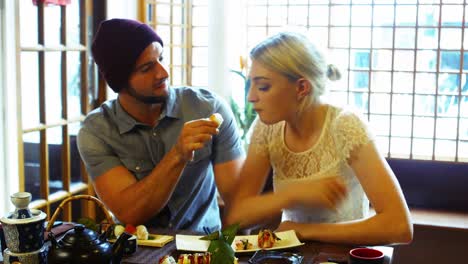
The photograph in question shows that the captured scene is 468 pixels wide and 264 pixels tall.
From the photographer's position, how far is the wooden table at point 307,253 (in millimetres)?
1634

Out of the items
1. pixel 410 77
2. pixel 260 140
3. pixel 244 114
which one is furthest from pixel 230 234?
pixel 410 77

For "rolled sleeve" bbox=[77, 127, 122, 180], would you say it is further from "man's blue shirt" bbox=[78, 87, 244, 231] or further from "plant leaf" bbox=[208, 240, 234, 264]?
"plant leaf" bbox=[208, 240, 234, 264]

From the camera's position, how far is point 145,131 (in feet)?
7.46

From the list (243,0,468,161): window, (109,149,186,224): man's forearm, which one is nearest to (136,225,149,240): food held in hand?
(109,149,186,224): man's forearm

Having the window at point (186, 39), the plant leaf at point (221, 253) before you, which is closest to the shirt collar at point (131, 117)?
the plant leaf at point (221, 253)

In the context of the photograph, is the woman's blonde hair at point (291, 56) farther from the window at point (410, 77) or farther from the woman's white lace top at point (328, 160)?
the window at point (410, 77)

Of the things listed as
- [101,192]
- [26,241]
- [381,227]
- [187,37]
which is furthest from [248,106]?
[26,241]

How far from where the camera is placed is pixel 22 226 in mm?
1488

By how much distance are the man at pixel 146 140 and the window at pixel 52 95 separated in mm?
513

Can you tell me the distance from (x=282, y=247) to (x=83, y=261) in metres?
0.54

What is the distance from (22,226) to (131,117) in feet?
2.76

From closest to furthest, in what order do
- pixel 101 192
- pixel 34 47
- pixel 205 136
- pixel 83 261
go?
1. pixel 83 261
2. pixel 205 136
3. pixel 101 192
4. pixel 34 47

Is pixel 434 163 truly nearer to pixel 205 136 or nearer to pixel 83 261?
pixel 205 136

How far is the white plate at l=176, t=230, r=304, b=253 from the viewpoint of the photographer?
1.73 m
